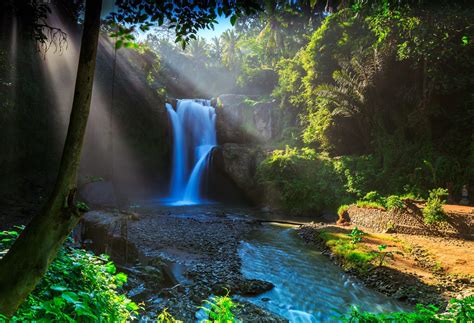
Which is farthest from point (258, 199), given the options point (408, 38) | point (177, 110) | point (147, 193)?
point (408, 38)

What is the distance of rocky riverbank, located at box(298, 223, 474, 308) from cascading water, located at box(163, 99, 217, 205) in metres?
15.0

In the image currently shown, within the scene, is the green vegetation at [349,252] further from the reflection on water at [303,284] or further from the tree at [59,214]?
the tree at [59,214]

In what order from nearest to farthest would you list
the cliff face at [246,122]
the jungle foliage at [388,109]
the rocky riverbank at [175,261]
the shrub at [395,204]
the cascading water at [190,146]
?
the rocky riverbank at [175,261]
the shrub at [395,204]
the jungle foliage at [388,109]
the cascading water at [190,146]
the cliff face at [246,122]

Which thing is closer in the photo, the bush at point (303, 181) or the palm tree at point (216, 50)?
the bush at point (303, 181)

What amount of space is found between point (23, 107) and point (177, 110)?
40.3ft

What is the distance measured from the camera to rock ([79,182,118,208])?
15.2 m

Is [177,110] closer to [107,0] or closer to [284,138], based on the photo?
[284,138]

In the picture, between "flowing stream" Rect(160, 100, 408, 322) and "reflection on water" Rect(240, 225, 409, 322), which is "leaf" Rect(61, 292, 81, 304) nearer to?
"flowing stream" Rect(160, 100, 408, 322)

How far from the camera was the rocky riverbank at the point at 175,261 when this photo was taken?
562 centimetres

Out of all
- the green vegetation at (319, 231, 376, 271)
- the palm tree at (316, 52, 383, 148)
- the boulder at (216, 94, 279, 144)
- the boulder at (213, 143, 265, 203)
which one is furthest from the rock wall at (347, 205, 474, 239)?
the boulder at (216, 94, 279, 144)

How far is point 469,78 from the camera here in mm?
13312

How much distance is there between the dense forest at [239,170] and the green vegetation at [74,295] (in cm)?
2

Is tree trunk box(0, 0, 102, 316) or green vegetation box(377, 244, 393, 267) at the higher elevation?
tree trunk box(0, 0, 102, 316)

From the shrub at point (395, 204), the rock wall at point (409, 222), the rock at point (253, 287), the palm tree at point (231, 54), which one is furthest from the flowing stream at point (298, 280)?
the palm tree at point (231, 54)
